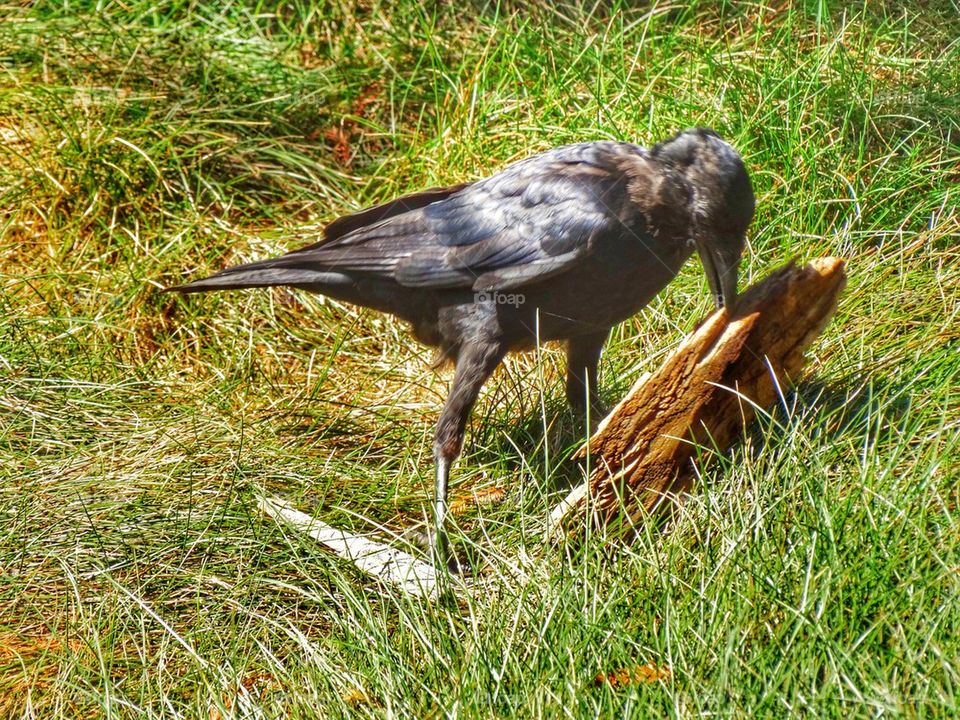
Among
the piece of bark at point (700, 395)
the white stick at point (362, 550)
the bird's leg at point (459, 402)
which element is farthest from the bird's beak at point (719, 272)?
the white stick at point (362, 550)

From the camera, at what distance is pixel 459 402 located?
3869 mm

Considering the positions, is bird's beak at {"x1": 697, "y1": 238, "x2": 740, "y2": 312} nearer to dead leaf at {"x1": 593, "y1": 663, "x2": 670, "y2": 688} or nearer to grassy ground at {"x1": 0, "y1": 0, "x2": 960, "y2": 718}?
grassy ground at {"x1": 0, "y1": 0, "x2": 960, "y2": 718}

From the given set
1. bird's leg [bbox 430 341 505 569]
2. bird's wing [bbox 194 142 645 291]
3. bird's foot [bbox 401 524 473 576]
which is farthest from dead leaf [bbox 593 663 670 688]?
bird's wing [bbox 194 142 645 291]

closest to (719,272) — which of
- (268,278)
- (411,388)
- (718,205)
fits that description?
(718,205)

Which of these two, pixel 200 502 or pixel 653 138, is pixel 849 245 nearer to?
pixel 653 138

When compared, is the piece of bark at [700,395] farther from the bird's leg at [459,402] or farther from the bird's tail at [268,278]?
the bird's tail at [268,278]

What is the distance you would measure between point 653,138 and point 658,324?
0.97 meters

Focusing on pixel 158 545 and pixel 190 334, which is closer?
pixel 158 545

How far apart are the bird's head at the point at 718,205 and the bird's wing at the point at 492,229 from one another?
247mm

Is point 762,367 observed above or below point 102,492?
above

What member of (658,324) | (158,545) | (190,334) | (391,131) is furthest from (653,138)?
(158,545)

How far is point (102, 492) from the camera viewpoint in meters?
3.82

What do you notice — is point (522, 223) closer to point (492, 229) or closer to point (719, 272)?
point (492, 229)

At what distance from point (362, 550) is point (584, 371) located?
115 cm
